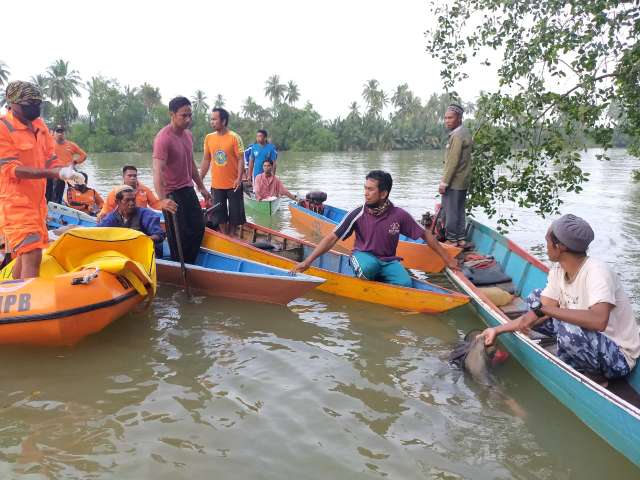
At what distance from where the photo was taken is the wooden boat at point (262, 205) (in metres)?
11.3

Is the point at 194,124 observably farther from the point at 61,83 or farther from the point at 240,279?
the point at 240,279

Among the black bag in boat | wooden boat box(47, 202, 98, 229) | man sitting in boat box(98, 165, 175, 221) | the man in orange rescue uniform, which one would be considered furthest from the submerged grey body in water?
wooden boat box(47, 202, 98, 229)

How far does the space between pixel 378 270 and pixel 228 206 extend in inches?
130

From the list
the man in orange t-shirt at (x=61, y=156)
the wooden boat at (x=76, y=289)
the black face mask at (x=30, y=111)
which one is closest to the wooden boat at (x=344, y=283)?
the wooden boat at (x=76, y=289)

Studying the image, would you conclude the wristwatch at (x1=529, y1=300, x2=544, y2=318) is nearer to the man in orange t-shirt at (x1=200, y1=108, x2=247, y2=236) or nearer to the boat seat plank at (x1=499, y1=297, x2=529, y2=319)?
the boat seat plank at (x1=499, y1=297, x2=529, y2=319)

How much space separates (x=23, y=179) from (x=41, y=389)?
1.73 m

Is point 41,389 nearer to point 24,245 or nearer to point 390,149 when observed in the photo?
point 24,245

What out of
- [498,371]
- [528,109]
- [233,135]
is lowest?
[498,371]

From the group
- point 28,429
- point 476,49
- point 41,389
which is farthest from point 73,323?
point 476,49

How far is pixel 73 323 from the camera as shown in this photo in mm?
4242

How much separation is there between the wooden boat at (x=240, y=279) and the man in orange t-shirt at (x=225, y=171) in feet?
5.17

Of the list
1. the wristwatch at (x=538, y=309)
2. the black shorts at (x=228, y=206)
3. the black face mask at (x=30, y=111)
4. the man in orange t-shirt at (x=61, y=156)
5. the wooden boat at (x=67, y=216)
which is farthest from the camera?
the man in orange t-shirt at (x=61, y=156)

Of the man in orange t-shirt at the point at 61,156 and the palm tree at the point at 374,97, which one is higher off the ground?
the palm tree at the point at 374,97

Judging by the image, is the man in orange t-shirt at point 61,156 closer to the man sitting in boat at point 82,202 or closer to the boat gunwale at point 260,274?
the man sitting in boat at point 82,202
